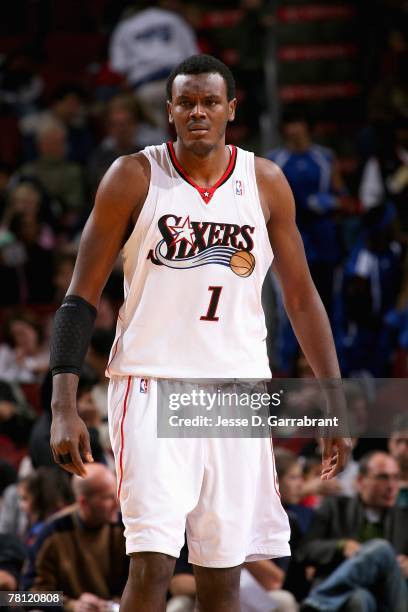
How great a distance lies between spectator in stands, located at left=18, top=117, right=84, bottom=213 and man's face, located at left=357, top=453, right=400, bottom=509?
5.06 metres

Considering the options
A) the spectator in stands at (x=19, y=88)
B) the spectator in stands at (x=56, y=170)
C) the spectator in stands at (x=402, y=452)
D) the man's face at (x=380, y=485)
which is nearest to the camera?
the man's face at (x=380, y=485)

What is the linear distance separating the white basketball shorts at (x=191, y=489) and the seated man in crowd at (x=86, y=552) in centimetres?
216

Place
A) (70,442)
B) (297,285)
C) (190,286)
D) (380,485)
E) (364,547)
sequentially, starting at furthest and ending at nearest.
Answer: (380,485)
(364,547)
(297,285)
(190,286)
(70,442)

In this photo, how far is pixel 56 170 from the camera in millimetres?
11383

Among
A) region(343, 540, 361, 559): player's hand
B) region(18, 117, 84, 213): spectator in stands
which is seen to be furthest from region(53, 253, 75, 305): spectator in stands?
region(343, 540, 361, 559): player's hand

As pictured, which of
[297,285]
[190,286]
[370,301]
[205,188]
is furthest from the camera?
[370,301]

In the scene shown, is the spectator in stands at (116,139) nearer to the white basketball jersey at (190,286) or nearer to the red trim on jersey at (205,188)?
the red trim on jersey at (205,188)

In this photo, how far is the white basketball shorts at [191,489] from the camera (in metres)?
3.99

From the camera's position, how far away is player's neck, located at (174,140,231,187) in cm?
432

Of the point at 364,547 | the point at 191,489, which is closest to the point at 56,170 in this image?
the point at 364,547

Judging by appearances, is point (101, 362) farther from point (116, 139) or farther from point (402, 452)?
point (116, 139)

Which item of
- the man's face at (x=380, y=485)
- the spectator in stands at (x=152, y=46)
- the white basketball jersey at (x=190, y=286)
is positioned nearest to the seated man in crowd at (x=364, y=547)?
the man's face at (x=380, y=485)

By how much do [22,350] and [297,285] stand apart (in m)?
5.27

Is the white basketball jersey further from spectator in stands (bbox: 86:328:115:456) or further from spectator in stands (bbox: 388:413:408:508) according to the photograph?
spectator in stands (bbox: 86:328:115:456)
